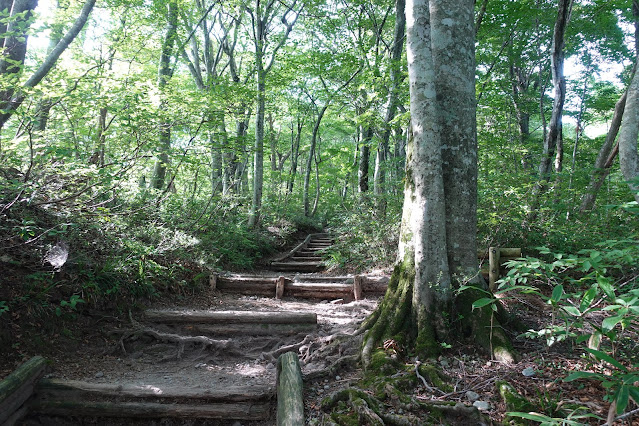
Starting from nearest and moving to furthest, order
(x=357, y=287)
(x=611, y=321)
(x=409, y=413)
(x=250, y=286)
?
1. (x=611, y=321)
2. (x=409, y=413)
3. (x=357, y=287)
4. (x=250, y=286)

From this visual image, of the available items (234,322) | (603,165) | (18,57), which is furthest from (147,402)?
(603,165)

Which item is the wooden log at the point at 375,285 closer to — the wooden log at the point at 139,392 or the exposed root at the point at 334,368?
the exposed root at the point at 334,368

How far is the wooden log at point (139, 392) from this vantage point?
3744mm

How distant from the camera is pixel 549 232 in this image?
22.1 feet

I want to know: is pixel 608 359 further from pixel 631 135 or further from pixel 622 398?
pixel 631 135

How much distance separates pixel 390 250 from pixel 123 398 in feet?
20.2

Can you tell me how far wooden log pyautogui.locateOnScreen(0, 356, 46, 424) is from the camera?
10.8 feet

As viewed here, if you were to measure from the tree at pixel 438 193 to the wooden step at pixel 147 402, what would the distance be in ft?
4.40

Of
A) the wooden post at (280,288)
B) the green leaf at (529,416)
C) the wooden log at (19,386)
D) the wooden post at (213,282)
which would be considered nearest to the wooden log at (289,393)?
the green leaf at (529,416)

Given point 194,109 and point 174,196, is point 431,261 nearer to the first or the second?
point 194,109

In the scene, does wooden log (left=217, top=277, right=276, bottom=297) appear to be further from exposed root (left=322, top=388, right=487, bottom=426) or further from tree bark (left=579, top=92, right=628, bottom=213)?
tree bark (left=579, top=92, right=628, bottom=213)

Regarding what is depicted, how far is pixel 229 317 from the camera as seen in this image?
18.1ft

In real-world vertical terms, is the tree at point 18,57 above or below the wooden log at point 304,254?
above

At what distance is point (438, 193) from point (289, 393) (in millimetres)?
2525
